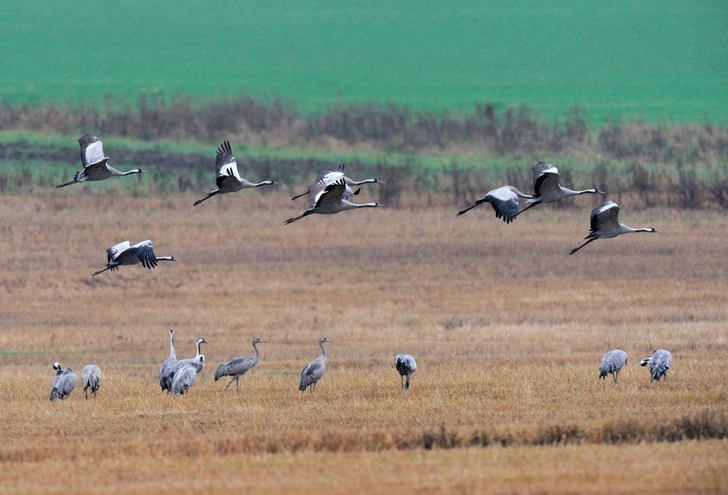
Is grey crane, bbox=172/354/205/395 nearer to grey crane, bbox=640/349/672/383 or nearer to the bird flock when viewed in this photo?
the bird flock

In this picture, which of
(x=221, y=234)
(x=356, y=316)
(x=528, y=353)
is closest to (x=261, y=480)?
(x=528, y=353)

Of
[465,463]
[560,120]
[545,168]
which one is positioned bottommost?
[465,463]

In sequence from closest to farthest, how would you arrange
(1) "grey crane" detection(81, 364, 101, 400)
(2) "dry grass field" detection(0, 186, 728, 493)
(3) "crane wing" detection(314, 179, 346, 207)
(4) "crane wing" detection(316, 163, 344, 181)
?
1. (2) "dry grass field" detection(0, 186, 728, 493)
2. (3) "crane wing" detection(314, 179, 346, 207)
3. (1) "grey crane" detection(81, 364, 101, 400)
4. (4) "crane wing" detection(316, 163, 344, 181)

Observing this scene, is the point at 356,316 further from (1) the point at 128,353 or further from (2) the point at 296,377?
(2) the point at 296,377

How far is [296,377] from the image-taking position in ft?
66.2

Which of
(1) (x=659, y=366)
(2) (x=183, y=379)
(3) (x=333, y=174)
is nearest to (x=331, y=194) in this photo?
(3) (x=333, y=174)

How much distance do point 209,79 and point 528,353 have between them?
54827 millimetres

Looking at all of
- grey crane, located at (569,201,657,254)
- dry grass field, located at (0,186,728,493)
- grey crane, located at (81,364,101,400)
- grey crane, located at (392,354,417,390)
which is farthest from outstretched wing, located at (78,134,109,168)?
grey crane, located at (569,201,657,254)

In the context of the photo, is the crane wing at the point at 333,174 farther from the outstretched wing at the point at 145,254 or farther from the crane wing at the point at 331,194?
the outstretched wing at the point at 145,254

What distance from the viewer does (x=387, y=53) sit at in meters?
82.5

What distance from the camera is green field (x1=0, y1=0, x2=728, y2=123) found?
71.6 m

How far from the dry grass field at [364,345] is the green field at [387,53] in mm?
29794

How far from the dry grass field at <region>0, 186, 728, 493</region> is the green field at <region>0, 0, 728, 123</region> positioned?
97.7 feet

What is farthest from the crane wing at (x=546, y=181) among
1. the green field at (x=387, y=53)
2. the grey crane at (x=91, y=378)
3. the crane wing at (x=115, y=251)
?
the green field at (x=387, y=53)
